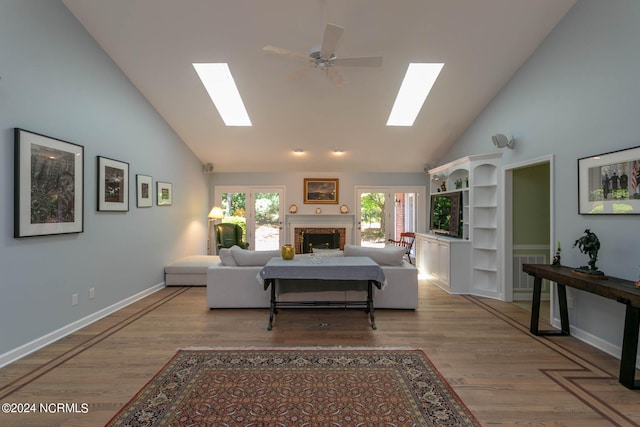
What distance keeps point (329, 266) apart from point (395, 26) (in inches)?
123

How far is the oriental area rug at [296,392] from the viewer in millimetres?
2059

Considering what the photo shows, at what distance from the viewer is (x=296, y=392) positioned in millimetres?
2342

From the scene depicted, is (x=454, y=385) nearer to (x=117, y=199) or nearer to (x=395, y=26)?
(x=395, y=26)

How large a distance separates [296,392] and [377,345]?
3.73 ft

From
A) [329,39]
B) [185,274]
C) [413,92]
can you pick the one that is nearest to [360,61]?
[329,39]

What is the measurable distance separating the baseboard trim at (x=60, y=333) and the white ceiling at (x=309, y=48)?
3.30 metres

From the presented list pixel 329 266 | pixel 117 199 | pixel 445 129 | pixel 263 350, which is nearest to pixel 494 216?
pixel 445 129

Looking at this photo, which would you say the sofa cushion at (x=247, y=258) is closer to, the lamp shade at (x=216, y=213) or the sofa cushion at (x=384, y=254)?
the sofa cushion at (x=384, y=254)

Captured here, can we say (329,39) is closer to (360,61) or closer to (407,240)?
(360,61)

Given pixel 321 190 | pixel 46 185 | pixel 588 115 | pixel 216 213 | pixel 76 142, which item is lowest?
pixel 216 213

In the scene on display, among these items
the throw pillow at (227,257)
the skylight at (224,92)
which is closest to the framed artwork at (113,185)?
the throw pillow at (227,257)

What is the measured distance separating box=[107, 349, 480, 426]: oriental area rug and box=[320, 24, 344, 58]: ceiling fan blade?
9.95ft

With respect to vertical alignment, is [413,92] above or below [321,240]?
above

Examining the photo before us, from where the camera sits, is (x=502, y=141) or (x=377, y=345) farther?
(x=502, y=141)
